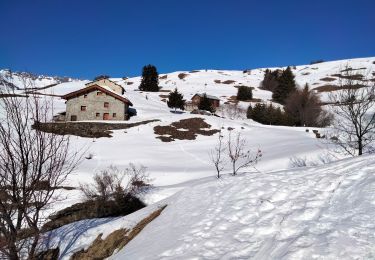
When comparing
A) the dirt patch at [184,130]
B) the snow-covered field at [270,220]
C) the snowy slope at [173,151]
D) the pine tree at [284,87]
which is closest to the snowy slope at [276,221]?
the snow-covered field at [270,220]

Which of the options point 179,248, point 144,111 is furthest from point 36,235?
point 144,111

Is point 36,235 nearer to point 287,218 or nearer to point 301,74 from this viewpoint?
point 287,218

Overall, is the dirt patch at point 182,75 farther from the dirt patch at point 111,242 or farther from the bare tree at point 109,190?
the dirt patch at point 111,242

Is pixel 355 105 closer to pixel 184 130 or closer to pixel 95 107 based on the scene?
pixel 184 130

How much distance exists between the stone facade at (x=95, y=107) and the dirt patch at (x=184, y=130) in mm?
9363

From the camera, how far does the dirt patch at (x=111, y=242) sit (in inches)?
320

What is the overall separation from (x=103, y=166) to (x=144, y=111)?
29.3 metres

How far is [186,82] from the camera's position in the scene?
116125 millimetres

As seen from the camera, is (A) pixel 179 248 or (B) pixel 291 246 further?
(A) pixel 179 248

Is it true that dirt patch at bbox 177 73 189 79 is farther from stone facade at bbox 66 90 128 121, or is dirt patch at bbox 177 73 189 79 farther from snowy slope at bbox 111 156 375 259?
snowy slope at bbox 111 156 375 259

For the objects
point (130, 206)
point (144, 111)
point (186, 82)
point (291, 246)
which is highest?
point (186, 82)

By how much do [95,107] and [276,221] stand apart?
1830 inches

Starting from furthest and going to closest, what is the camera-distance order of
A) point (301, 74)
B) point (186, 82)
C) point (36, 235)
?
1. point (301, 74)
2. point (186, 82)
3. point (36, 235)

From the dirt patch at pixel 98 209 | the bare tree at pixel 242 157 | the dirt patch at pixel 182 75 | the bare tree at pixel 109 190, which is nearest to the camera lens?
the dirt patch at pixel 98 209
